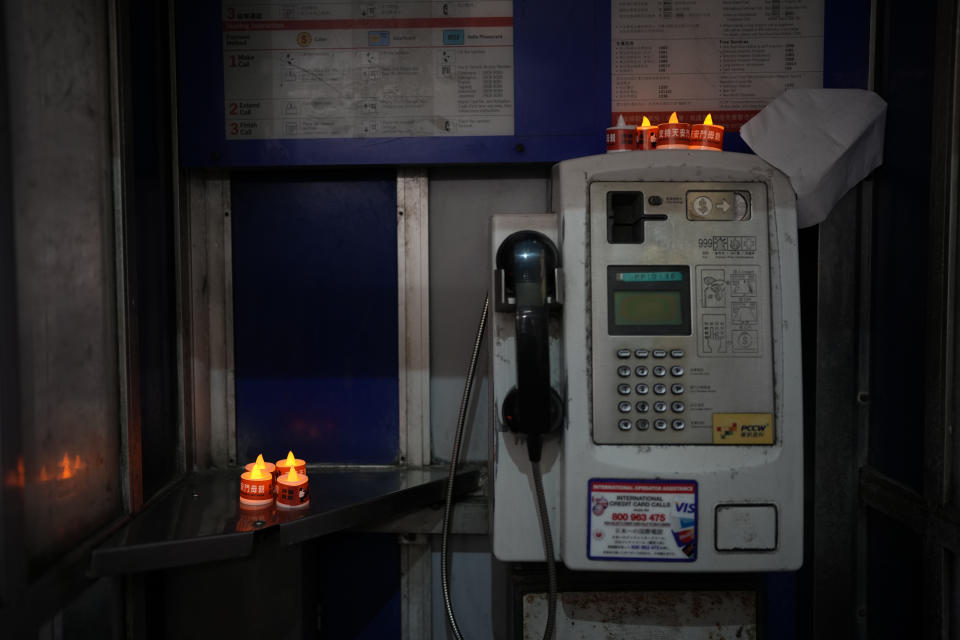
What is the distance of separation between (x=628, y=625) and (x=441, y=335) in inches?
33.0

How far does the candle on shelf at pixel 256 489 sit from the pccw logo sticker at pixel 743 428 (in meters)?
0.93

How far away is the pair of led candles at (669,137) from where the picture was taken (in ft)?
4.27

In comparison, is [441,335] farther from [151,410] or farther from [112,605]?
[112,605]

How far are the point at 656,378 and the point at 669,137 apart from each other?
0.50 metres

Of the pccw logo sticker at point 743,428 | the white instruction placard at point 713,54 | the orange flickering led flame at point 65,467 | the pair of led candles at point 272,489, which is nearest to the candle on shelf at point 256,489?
the pair of led candles at point 272,489

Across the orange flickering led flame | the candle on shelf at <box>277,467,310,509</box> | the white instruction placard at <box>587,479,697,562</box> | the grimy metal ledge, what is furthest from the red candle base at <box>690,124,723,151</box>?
the orange flickering led flame

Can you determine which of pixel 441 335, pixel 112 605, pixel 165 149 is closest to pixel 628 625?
pixel 441 335

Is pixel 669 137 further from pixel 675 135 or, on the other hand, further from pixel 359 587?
pixel 359 587

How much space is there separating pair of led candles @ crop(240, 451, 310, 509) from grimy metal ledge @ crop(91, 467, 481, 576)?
0.06 feet

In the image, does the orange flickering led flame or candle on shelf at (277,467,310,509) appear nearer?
the orange flickering led flame

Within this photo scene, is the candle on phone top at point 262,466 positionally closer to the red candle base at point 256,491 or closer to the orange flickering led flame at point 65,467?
the red candle base at point 256,491

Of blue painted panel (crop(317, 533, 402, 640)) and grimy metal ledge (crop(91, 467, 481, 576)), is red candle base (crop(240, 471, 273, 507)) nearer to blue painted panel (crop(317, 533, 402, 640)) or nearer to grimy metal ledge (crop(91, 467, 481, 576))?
grimy metal ledge (crop(91, 467, 481, 576))

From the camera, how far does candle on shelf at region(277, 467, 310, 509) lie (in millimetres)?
1373

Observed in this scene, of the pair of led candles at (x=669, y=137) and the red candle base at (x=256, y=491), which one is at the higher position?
the pair of led candles at (x=669, y=137)
